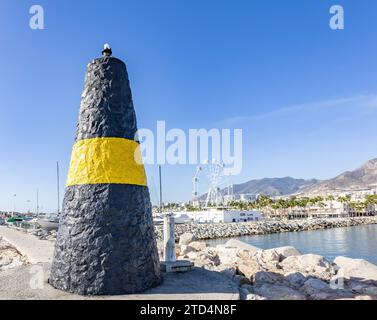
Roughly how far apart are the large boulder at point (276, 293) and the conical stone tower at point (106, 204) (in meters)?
2.33

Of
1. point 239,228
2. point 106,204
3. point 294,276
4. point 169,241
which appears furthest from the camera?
point 239,228

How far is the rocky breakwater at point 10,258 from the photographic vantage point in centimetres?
1447

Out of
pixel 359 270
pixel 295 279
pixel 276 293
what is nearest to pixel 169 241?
pixel 276 293

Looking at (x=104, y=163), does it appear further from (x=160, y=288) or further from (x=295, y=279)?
(x=295, y=279)

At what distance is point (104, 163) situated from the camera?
6.95 meters

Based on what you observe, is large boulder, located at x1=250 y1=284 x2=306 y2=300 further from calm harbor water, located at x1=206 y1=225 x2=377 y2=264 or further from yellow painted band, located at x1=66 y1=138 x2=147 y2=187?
calm harbor water, located at x1=206 y1=225 x2=377 y2=264

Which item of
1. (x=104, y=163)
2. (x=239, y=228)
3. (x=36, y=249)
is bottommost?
(x=239, y=228)

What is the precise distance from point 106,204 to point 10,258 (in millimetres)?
12298

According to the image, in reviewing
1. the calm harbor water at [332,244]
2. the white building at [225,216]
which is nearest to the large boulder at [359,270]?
the calm harbor water at [332,244]

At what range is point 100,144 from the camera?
7.05 meters

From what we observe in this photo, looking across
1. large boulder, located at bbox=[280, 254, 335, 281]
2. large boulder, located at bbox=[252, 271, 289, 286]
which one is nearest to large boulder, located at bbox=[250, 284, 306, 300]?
large boulder, located at bbox=[252, 271, 289, 286]

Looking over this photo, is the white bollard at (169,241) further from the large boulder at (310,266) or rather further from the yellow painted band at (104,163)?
the large boulder at (310,266)

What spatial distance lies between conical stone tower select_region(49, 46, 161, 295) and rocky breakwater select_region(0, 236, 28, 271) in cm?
879

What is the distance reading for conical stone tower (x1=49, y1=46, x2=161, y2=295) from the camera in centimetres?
654
